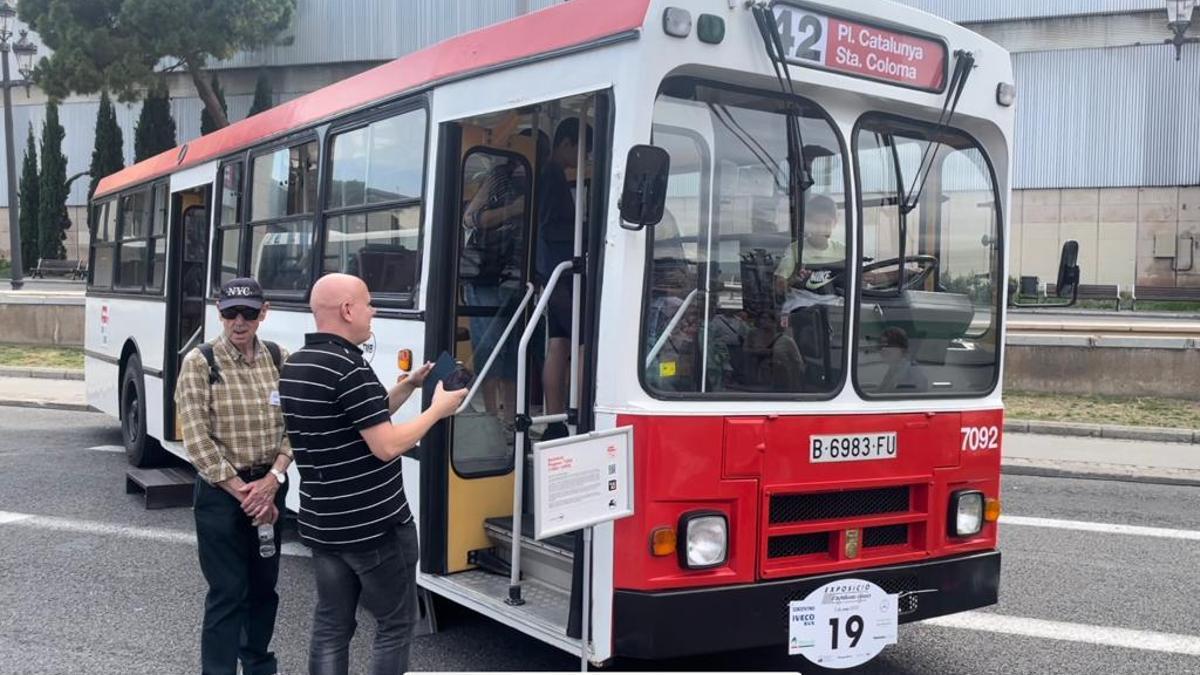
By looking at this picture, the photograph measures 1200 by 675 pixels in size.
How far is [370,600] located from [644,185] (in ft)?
5.73

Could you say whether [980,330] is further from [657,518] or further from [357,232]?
[357,232]

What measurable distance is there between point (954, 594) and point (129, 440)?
25.8ft

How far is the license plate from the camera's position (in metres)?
4.55

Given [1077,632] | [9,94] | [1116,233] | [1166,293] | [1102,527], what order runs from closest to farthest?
[1077,632] → [1102,527] → [9,94] → [1166,293] → [1116,233]

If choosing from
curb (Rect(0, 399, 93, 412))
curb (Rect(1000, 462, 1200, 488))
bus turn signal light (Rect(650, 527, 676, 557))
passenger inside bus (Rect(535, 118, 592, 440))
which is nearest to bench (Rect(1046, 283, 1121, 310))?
curb (Rect(1000, 462, 1200, 488))

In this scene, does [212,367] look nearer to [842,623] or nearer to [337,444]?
[337,444]

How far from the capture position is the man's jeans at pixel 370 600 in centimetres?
405

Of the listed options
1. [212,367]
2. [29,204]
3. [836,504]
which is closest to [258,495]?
[212,367]

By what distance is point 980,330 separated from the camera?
524 cm

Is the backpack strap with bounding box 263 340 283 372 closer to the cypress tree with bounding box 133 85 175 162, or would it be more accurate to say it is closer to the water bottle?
the water bottle

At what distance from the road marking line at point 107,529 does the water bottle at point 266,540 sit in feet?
9.30

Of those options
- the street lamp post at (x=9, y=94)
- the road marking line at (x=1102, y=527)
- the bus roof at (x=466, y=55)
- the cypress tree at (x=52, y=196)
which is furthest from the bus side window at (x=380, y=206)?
the cypress tree at (x=52, y=196)

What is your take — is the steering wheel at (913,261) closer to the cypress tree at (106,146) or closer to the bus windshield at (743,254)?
the bus windshield at (743,254)

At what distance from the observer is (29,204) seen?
44125 millimetres
